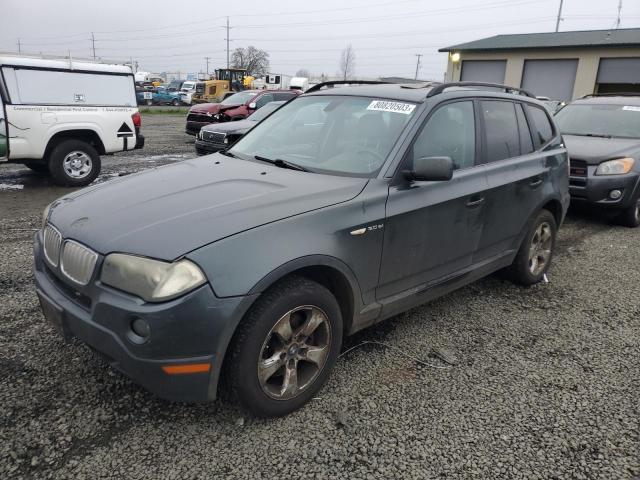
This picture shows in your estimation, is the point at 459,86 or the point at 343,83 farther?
the point at 343,83

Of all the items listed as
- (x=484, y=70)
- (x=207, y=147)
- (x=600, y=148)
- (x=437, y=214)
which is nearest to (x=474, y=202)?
(x=437, y=214)

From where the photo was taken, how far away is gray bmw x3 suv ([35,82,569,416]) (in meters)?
2.18

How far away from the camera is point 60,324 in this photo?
8.17 feet

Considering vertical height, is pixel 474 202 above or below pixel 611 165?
above

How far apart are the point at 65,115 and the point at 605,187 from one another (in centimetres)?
805

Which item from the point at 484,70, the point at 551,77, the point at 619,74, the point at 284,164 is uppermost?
the point at 484,70

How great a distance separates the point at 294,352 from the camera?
102 inches

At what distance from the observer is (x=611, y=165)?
6.58m

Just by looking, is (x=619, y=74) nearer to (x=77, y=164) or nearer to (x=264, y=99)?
(x=264, y=99)

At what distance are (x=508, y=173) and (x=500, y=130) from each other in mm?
359

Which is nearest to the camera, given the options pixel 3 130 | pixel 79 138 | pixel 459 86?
pixel 459 86

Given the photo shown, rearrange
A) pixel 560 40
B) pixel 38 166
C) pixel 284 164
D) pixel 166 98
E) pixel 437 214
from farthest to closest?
pixel 166 98 < pixel 560 40 < pixel 38 166 < pixel 284 164 < pixel 437 214

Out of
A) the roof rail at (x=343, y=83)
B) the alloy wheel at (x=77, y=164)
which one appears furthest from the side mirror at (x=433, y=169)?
the alloy wheel at (x=77, y=164)

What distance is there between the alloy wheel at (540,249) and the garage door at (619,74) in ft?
84.5
